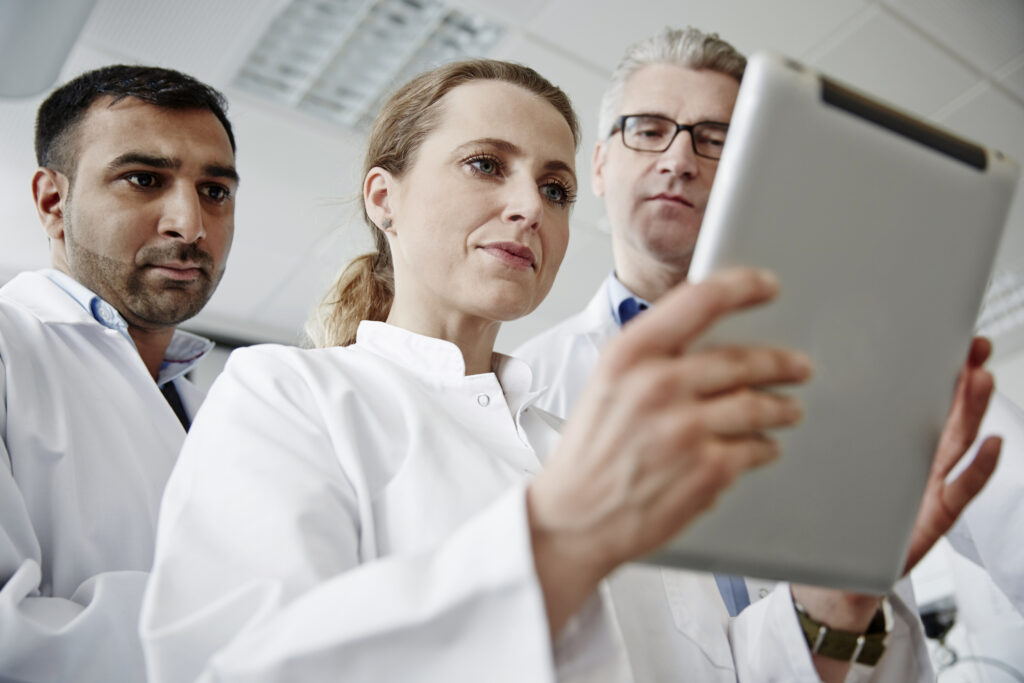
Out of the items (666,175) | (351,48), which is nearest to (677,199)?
(666,175)

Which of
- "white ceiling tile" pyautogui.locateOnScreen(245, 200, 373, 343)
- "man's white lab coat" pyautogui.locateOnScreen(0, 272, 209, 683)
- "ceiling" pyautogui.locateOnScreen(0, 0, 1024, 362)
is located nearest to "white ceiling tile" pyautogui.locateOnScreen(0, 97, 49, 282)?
"ceiling" pyautogui.locateOnScreen(0, 0, 1024, 362)

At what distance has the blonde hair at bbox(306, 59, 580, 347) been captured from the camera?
50.3 inches

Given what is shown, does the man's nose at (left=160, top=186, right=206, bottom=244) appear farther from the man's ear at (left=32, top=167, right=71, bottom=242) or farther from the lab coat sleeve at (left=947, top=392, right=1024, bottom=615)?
the lab coat sleeve at (left=947, top=392, right=1024, bottom=615)

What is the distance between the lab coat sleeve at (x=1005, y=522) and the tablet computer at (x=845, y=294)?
100 centimetres

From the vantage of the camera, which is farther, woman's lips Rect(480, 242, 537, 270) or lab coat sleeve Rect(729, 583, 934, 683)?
woman's lips Rect(480, 242, 537, 270)

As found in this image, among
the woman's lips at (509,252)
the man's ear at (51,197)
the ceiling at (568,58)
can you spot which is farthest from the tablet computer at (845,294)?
the ceiling at (568,58)

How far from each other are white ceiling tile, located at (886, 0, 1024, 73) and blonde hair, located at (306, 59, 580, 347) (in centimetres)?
202

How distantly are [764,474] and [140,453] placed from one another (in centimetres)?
101

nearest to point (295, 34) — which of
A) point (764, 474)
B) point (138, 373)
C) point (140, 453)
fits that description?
point (138, 373)

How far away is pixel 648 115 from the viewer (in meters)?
1.87

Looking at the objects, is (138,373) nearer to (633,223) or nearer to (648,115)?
(633,223)

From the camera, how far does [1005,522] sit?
64.1 inches

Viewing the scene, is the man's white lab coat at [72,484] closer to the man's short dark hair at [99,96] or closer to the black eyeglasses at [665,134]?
the man's short dark hair at [99,96]

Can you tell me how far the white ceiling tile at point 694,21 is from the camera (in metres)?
2.73
